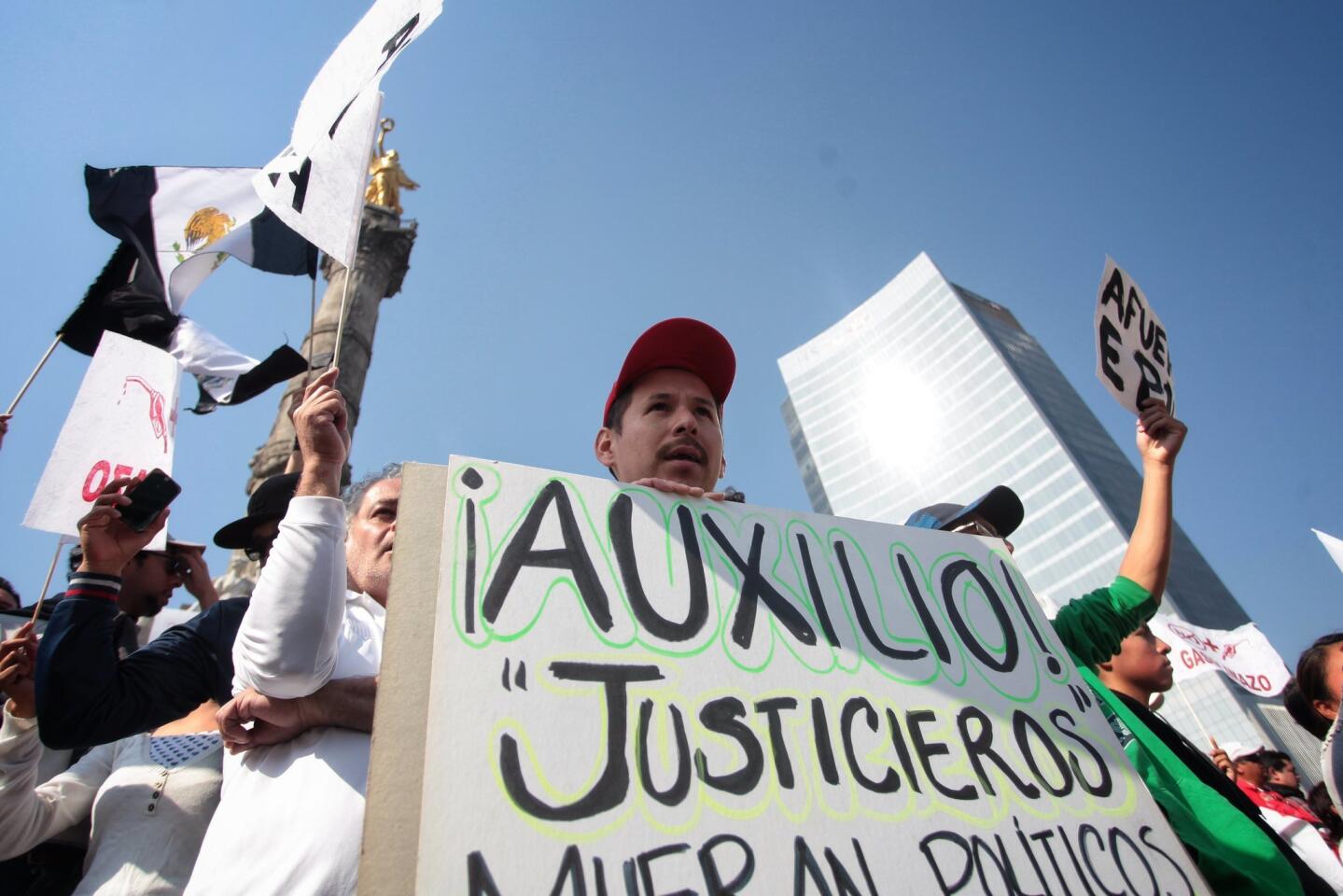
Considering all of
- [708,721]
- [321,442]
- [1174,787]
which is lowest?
[1174,787]

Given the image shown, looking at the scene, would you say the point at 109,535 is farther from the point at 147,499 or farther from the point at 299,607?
the point at 299,607

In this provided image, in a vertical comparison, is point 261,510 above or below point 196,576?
below

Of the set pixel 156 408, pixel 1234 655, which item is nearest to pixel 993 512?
pixel 156 408

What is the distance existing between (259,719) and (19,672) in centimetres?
125

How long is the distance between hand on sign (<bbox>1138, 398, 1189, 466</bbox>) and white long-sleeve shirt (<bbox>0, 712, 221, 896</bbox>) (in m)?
2.62

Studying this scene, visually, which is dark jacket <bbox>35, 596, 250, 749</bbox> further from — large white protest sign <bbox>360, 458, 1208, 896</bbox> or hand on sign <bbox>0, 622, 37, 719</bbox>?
large white protest sign <bbox>360, 458, 1208, 896</bbox>

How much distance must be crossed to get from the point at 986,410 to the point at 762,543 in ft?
210

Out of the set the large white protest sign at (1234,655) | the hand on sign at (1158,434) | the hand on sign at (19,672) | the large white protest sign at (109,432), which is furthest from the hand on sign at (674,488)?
the large white protest sign at (1234,655)

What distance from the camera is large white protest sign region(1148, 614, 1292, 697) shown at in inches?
311

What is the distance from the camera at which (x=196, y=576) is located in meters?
2.96

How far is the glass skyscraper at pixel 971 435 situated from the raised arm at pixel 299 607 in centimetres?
5560

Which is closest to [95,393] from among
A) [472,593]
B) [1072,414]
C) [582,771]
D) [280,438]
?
[472,593]

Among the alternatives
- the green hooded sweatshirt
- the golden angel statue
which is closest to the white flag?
the green hooded sweatshirt

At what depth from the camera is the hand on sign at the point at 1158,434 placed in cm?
208
